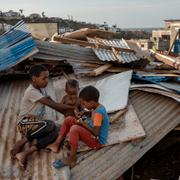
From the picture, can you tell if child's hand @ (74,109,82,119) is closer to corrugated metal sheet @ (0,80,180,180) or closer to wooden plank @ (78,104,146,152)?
wooden plank @ (78,104,146,152)

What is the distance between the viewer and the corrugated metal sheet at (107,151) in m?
3.72

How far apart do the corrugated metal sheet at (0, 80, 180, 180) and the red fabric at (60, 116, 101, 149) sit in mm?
140

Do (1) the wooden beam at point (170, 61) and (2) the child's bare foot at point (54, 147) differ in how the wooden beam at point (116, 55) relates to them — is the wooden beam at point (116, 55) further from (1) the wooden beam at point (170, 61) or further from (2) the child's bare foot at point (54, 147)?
(2) the child's bare foot at point (54, 147)

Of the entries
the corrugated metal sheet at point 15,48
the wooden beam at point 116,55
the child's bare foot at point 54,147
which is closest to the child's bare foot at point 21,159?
the child's bare foot at point 54,147

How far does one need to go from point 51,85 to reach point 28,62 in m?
0.80

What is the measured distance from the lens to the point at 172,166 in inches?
207

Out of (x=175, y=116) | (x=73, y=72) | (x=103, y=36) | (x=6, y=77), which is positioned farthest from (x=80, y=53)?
(x=175, y=116)

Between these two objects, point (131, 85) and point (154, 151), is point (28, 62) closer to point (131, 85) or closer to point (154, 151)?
point (131, 85)

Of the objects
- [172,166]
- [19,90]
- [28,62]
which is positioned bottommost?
[172,166]

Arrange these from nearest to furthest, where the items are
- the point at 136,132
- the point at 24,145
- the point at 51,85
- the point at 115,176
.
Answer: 1. the point at 115,176
2. the point at 24,145
3. the point at 136,132
4. the point at 51,85

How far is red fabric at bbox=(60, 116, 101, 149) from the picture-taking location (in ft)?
12.5

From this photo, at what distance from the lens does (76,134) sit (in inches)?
150

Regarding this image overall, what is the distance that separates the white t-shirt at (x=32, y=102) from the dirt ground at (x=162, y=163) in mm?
1685

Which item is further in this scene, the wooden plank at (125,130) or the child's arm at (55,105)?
the wooden plank at (125,130)
